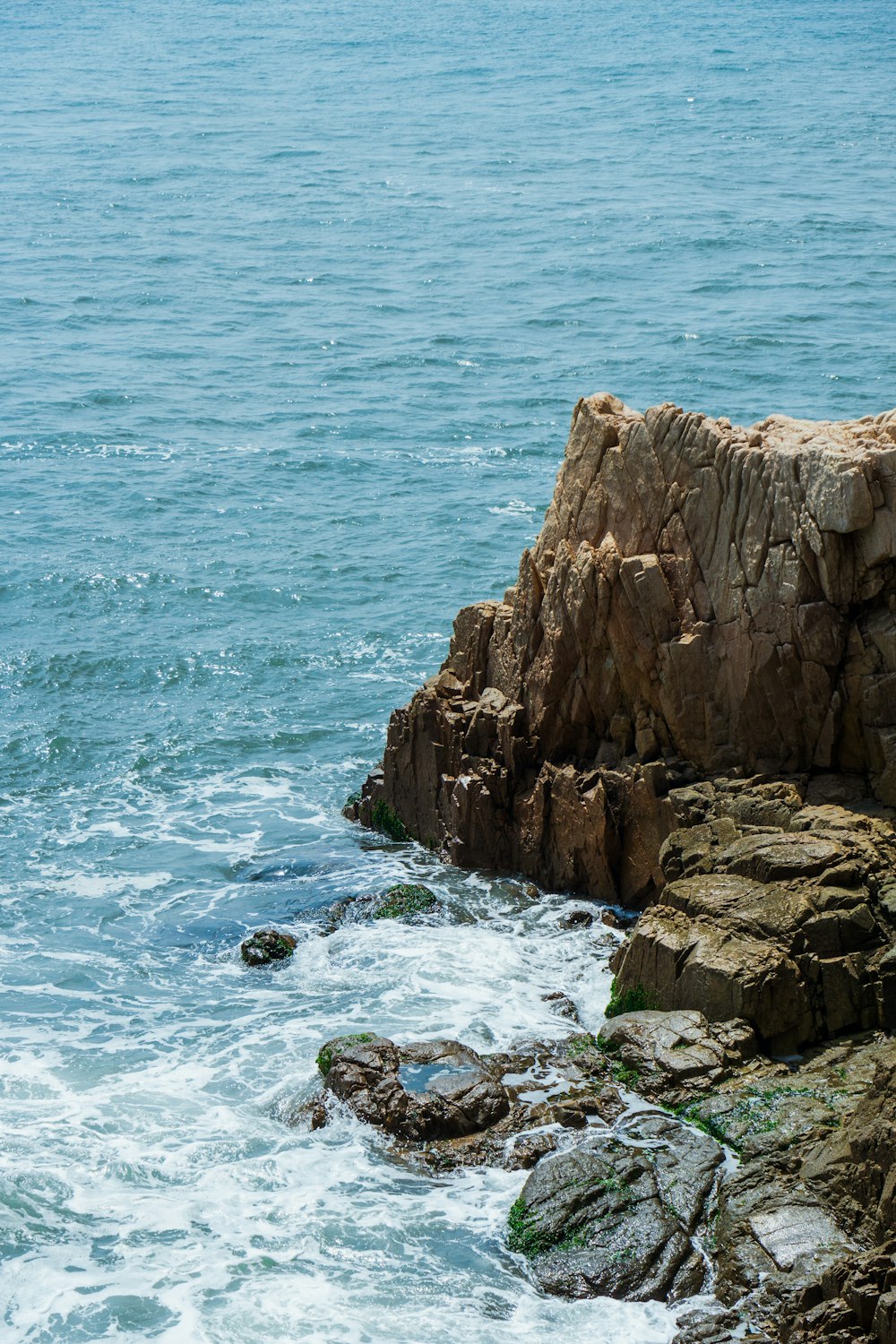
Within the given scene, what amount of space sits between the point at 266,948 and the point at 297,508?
71.1 feet

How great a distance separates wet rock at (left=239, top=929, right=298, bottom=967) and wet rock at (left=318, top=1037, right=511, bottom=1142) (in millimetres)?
3698

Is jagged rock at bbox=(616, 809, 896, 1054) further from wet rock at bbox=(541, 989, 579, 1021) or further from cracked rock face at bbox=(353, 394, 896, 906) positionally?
cracked rock face at bbox=(353, 394, 896, 906)

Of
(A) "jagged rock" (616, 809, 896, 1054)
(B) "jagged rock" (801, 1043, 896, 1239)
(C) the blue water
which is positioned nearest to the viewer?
(B) "jagged rock" (801, 1043, 896, 1239)

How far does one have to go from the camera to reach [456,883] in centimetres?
2477

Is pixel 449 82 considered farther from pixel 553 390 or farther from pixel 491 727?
pixel 491 727

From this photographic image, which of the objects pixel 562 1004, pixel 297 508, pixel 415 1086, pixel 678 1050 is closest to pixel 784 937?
pixel 678 1050

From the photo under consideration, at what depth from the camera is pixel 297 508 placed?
43250 mm

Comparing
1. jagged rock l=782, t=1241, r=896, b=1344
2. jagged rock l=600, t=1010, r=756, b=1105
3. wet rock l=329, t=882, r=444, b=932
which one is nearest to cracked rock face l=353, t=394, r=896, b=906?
wet rock l=329, t=882, r=444, b=932

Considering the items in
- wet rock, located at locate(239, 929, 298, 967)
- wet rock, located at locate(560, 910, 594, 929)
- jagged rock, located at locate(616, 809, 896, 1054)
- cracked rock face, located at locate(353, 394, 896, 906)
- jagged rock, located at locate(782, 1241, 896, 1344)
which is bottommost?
wet rock, located at locate(239, 929, 298, 967)

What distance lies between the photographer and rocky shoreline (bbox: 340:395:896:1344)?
1559 centimetres

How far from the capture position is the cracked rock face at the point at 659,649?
69.4ft

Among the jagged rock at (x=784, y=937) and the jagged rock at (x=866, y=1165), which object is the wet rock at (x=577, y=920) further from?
the jagged rock at (x=866, y=1165)

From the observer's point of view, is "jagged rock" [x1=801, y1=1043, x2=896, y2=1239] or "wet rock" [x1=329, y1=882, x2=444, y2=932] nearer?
"jagged rock" [x1=801, y1=1043, x2=896, y2=1239]

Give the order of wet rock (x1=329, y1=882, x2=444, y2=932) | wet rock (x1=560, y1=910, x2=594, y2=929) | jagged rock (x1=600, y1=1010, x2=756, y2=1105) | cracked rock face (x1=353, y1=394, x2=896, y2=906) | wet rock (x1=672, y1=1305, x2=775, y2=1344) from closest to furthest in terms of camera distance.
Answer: wet rock (x1=672, y1=1305, x2=775, y2=1344) → jagged rock (x1=600, y1=1010, x2=756, y2=1105) → cracked rock face (x1=353, y1=394, x2=896, y2=906) → wet rock (x1=560, y1=910, x2=594, y2=929) → wet rock (x1=329, y1=882, x2=444, y2=932)
